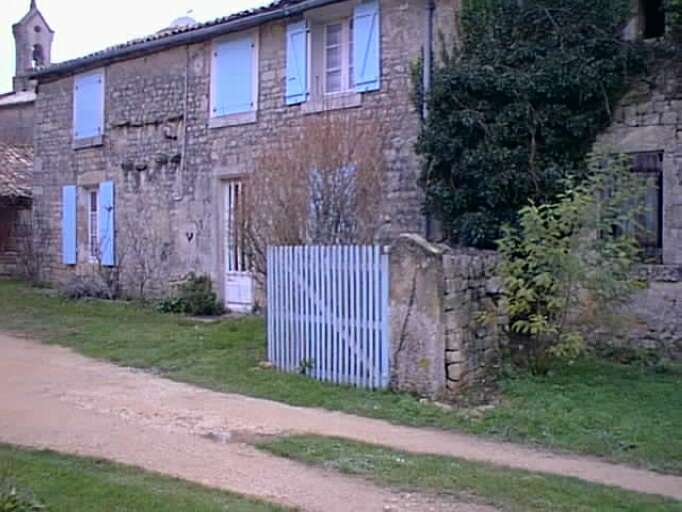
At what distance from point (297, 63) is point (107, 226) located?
19.4 feet

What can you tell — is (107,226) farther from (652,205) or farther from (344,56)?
(652,205)

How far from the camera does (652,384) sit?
950 centimetres

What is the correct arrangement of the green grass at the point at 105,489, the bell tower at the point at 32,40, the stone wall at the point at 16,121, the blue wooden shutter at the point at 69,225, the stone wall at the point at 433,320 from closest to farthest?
the green grass at the point at 105,489, the stone wall at the point at 433,320, the blue wooden shutter at the point at 69,225, the stone wall at the point at 16,121, the bell tower at the point at 32,40

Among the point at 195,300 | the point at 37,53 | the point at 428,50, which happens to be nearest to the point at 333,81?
the point at 428,50

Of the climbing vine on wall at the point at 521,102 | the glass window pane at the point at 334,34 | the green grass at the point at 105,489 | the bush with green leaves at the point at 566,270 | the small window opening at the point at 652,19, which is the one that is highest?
the glass window pane at the point at 334,34

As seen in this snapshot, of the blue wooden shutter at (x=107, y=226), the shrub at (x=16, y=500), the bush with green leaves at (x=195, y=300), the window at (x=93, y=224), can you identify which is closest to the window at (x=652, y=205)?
the bush with green leaves at (x=195, y=300)

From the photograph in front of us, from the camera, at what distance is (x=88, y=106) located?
733 inches

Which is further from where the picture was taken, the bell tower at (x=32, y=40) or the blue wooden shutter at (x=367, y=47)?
the bell tower at (x=32, y=40)

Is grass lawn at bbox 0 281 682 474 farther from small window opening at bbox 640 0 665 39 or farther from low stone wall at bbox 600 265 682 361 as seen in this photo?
small window opening at bbox 640 0 665 39

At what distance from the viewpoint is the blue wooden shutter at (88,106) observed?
60.0 ft

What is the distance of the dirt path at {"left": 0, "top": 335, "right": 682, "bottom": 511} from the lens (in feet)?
19.8

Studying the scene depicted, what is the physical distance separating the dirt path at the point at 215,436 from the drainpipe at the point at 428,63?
4.70 meters

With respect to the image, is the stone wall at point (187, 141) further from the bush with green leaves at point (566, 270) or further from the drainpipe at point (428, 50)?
the bush with green leaves at point (566, 270)

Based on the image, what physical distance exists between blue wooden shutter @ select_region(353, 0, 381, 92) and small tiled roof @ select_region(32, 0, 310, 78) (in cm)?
57
